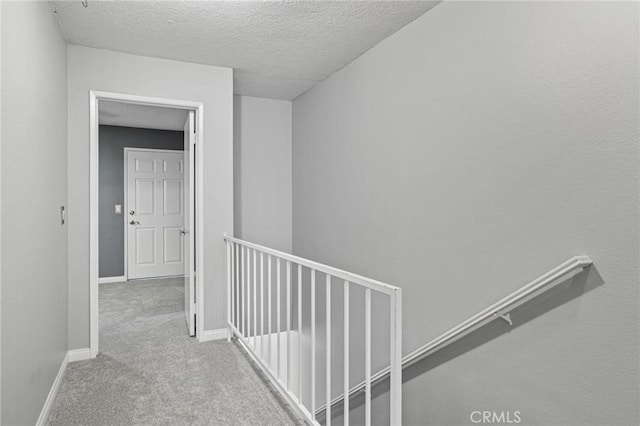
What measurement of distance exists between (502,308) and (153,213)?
5308mm

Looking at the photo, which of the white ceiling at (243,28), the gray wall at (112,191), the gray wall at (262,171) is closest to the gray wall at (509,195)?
the white ceiling at (243,28)

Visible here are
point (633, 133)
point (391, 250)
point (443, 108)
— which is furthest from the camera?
point (391, 250)

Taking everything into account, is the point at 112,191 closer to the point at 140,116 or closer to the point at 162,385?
the point at 140,116

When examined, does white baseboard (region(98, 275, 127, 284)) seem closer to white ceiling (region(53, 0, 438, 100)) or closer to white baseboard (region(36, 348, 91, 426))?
white baseboard (region(36, 348, 91, 426))

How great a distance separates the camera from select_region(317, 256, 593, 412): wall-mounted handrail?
60.2 inches

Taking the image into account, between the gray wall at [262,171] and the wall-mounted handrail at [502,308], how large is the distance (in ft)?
7.48

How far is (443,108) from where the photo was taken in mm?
2236

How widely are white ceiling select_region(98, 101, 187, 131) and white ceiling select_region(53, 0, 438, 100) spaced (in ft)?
5.13

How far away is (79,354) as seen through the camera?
110 inches

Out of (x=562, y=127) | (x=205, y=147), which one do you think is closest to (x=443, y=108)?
(x=562, y=127)

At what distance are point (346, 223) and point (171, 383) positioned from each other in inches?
69.3

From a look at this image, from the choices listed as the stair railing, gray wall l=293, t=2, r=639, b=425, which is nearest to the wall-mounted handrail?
gray wall l=293, t=2, r=639, b=425

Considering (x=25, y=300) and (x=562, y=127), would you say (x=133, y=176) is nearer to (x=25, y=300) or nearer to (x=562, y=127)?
(x=25, y=300)

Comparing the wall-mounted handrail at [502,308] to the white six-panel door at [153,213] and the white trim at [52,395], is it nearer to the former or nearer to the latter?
the white trim at [52,395]
